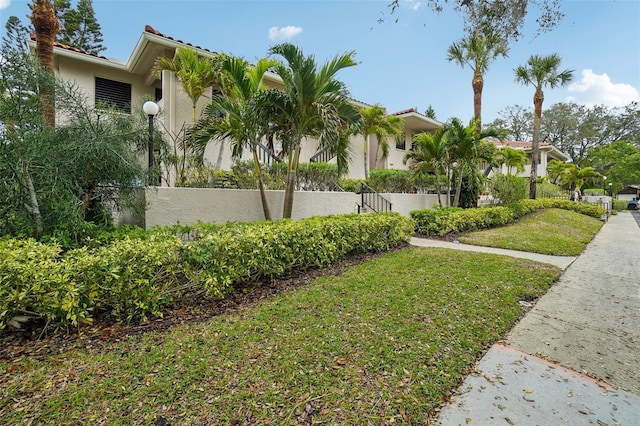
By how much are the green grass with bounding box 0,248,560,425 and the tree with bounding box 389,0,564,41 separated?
4265 mm

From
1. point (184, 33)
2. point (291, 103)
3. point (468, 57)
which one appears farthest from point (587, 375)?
point (468, 57)

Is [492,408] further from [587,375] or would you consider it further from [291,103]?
[291,103]

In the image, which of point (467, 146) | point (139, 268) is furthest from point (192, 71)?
point (467, 146)

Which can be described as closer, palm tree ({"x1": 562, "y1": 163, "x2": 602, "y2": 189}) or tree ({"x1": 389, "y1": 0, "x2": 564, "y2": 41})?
tree ({"x1": 389, "y1": 0, "x2": 564, "y2": 41})

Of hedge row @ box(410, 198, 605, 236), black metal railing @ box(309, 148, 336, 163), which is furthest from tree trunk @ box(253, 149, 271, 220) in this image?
hedge row @ box(410, 198, 605, 236)

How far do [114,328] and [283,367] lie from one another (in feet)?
6.34

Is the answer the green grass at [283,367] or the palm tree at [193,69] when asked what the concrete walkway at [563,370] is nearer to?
the green grass at [283,367]

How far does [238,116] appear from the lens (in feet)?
22.8

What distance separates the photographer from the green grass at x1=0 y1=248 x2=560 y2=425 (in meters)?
2.13

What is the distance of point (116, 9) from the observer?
955 cm

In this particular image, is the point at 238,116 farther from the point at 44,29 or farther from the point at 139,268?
the point at 139,268

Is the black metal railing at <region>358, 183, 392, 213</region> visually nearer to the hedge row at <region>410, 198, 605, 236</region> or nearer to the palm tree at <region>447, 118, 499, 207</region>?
the hedge row at <region>410, 198, 605, 236</region>

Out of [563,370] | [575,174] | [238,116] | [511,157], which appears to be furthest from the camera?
[575,174]

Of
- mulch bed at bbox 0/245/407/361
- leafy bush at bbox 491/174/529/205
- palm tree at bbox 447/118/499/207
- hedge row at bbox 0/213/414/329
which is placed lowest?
mulch bed at bbox 0/245/407/361
